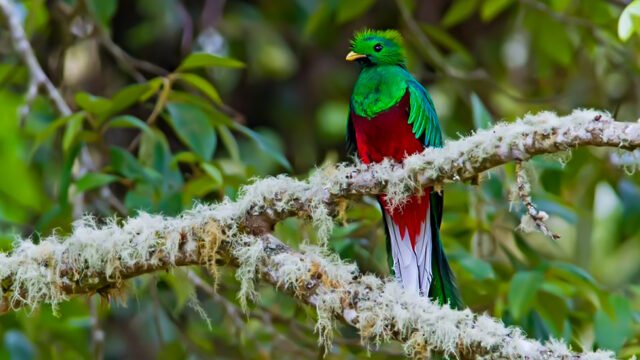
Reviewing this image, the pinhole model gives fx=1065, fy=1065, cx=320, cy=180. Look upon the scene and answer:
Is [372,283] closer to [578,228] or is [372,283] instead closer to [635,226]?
[635,226]

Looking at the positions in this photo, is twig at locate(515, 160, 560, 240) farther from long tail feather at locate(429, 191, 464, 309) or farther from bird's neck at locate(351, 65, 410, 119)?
bird's neck at locate(351, 65, 410, 119)

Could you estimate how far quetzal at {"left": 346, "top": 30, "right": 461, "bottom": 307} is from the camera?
309 cm

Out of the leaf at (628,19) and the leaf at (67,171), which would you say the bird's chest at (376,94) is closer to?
the leaf at (628,19)

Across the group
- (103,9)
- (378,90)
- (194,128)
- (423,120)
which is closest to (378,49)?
(378,90)

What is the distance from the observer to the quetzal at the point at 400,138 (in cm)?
309

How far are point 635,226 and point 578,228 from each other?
2.55 feet

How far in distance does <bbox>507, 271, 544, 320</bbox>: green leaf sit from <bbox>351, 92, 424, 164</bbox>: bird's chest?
538 millimetres

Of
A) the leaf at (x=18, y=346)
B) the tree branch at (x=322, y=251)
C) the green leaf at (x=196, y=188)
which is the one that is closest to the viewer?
the tree branch at (x=322, y=251)

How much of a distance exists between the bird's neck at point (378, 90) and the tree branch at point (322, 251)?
73cm

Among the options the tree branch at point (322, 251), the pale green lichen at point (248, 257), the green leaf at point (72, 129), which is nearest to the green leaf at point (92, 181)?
the green leaf at point (72, 129)

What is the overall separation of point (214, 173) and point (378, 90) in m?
0.60

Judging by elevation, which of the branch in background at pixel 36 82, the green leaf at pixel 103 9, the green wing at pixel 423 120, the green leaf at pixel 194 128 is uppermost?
the green leaf at pixel 103 9

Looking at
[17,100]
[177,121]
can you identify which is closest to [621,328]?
[177,121]

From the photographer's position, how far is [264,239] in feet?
8.58
